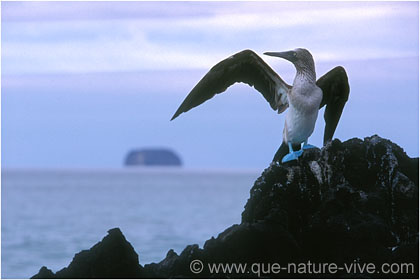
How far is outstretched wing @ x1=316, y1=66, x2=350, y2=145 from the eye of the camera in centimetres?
1139

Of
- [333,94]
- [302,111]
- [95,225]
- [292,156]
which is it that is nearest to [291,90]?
[302,111]

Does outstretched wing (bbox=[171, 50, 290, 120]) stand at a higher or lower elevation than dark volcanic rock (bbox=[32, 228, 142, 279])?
higher

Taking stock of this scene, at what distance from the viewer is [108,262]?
9.95 m

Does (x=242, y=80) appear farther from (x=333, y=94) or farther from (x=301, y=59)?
(x=333, y=94)

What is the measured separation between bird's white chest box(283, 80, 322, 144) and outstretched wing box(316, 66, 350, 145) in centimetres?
36

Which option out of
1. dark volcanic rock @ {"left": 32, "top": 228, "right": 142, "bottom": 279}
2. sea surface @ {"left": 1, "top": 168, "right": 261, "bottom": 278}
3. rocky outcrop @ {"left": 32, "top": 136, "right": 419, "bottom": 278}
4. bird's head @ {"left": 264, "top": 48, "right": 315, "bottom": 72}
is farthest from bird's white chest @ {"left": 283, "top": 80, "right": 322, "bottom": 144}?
sea surface @ {"left": 1, "top": 168, "right": 261, "bottom": 278}

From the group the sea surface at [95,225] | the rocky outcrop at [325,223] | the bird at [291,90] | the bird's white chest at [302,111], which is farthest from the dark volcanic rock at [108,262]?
the sea surface at [95,225]

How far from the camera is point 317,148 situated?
1061 cm

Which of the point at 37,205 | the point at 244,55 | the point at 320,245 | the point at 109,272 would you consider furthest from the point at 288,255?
the point at 37,205

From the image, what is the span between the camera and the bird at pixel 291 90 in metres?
11.1

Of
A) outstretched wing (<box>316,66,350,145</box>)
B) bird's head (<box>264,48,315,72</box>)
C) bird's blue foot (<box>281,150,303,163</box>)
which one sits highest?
bird's head (<box>264,48,315,72</box>)

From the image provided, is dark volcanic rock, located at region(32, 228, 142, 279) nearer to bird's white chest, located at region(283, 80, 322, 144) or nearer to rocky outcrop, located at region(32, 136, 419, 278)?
rocky outcrop, located at region(32, 136, 419, 278)

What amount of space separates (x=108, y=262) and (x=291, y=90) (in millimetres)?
3387

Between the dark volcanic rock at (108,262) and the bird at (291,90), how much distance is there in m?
1.95
